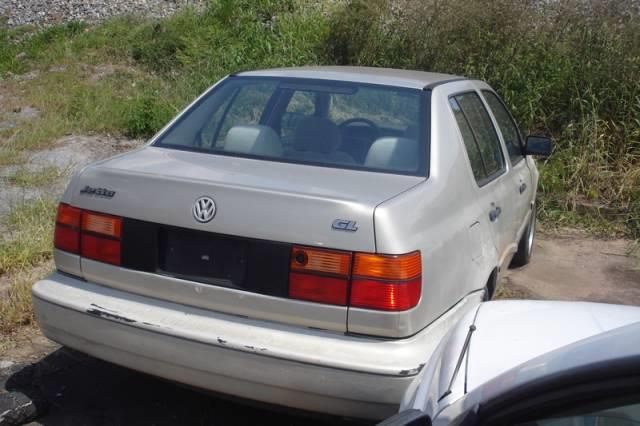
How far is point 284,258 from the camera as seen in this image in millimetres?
3172

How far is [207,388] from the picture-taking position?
10.6 feet

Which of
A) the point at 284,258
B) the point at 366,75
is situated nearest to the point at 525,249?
the point at 366,75

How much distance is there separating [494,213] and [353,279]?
1500 mm

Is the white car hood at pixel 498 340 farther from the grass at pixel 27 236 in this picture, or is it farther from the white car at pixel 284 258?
the grass at pixel 27 236

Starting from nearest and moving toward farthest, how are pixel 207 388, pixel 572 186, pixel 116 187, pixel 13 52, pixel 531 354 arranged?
pixel 531 354, pixel 207 388, pixel 116 187, pixel 572 186, pixel 13 52

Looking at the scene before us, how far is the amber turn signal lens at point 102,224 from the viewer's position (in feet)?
11.4

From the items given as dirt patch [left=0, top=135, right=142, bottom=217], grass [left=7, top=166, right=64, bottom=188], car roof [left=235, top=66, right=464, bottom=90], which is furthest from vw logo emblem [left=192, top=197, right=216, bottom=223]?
grass [left=7, top=166, right=64, bottom=188]

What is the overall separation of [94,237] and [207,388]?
869 mm

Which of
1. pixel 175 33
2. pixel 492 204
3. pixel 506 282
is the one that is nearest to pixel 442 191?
pixel 492 204

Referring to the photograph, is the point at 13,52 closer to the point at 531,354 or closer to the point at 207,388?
the point at 207,388

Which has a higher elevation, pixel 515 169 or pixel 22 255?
pixel 515 169

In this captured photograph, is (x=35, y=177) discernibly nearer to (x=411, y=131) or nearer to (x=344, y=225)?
(x=411, y=131)

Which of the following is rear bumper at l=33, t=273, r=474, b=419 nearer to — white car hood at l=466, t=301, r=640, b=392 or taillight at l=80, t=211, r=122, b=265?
taillight at l=80, t=211, r=122, b=265

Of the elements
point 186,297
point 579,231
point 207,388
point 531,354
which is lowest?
point 579,231
